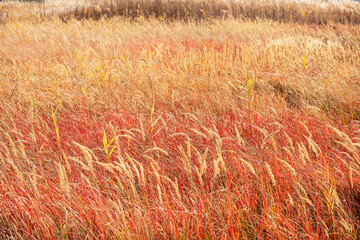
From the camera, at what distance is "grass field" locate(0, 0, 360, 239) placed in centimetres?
129

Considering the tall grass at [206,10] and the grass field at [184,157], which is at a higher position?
the tall grass at [206,10]

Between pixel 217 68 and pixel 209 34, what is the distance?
301 cm

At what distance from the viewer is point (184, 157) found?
1.75m

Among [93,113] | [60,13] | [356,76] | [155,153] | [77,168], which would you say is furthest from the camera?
[60,13]

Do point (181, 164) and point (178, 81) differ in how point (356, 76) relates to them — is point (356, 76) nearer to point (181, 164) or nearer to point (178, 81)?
point (178, 81)

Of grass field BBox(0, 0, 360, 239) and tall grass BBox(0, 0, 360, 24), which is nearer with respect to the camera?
grass field BBox(0, 0, 360, 239)

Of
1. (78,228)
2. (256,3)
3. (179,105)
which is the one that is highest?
(256,3)

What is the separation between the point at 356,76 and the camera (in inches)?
116

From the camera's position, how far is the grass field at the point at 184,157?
1.29 metres

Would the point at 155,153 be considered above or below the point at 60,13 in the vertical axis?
below

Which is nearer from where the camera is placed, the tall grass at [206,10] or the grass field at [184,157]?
the grass field at [184,157]

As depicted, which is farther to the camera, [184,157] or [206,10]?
[206,10]

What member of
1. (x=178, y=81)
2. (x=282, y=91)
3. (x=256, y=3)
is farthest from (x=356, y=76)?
(x=256, y=3)

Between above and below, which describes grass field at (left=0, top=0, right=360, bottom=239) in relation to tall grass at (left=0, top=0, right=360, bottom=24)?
below
